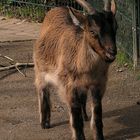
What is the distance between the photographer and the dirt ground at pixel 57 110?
22.6ft

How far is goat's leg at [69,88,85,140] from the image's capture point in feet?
20.8

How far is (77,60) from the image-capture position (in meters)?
6.25

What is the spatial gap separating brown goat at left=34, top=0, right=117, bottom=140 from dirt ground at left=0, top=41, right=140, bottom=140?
250 mm

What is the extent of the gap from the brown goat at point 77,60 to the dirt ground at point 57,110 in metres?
0.25

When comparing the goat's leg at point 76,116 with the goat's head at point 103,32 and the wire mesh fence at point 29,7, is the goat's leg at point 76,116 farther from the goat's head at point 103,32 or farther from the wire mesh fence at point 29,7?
the wire mesh fence at point 29,7

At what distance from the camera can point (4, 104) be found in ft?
26.2

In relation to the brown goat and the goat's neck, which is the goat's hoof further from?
the goat's neck

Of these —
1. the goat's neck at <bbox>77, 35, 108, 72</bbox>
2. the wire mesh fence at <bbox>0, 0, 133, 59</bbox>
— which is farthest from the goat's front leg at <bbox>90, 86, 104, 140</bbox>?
the wire mesh fence at <bbox>0, 0, 133, 59</bbox>

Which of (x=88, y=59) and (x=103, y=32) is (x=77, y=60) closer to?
(x=88, y=59)

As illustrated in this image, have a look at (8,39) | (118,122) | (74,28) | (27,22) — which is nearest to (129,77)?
(118,122)

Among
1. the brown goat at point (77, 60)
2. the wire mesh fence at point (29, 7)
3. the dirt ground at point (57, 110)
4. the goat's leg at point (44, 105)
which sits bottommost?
the wire mesh fence at point (29, 7)

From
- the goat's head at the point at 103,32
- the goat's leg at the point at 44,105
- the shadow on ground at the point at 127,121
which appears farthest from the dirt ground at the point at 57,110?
the goat's head at the point at 103,32

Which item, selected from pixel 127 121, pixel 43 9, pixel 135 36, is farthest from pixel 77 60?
pixel 43 9

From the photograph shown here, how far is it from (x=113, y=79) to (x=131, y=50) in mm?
930
